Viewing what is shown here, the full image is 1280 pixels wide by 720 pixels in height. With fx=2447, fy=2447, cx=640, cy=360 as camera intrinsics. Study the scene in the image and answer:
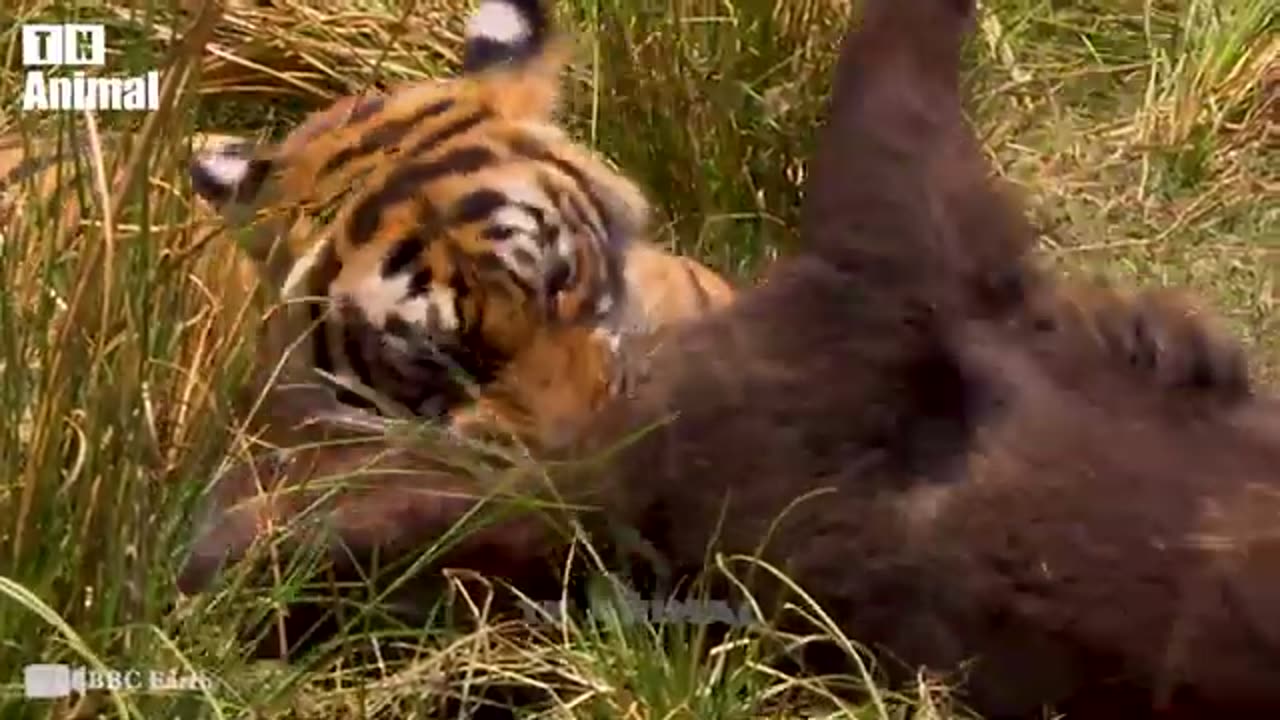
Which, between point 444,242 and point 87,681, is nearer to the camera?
point 87,681

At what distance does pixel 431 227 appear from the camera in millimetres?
3223

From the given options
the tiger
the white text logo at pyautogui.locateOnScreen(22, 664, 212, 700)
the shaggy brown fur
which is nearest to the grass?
the white text logo at pyautogui.locateOnScreen(22, 664, 212, 700)

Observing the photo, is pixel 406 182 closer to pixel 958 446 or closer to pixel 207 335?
pixel 207 335

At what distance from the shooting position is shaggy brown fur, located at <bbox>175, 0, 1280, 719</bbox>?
8.45 ft

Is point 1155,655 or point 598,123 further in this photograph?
point 598,123

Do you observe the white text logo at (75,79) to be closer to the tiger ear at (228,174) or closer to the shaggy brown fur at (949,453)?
the tiger ear at (228,174)

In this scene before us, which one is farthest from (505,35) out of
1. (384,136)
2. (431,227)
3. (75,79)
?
(75,79)

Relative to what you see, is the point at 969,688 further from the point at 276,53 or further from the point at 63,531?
the point at 276,53

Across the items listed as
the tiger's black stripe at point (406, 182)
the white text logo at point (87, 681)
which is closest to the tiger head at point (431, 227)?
the tiger's black stripe at point (406, 182)

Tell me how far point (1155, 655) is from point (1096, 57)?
8.67ft

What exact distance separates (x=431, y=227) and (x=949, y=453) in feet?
2.71

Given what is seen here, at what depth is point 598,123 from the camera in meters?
3.92

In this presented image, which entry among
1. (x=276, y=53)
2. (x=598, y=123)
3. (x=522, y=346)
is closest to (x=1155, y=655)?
(x=522, y=346)

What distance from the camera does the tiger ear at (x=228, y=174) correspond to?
275cm
